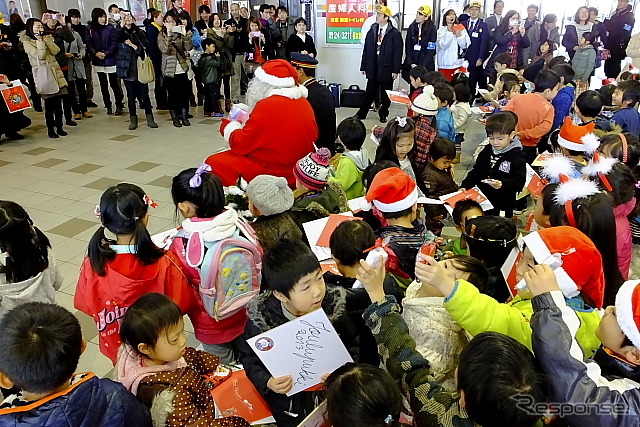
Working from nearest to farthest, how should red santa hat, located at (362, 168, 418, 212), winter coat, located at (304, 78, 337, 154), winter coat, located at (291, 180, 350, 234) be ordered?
red santa hat, located at (362, 168, 418, 212) < winter coat, located at (291, 180, 350, 234) < winter coat, located at (304, 78, 337, 154)

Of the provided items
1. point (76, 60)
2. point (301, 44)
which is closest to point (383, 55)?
point (301, 44)

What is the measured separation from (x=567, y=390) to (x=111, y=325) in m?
1.55

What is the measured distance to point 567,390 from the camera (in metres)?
1.12

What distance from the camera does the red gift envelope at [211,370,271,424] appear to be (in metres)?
1.59

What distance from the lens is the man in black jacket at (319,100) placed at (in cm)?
374

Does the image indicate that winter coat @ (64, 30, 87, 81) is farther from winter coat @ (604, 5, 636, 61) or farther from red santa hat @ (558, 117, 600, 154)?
winter coat @ (604, 5, 636, 61)

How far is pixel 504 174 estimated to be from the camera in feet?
10.9

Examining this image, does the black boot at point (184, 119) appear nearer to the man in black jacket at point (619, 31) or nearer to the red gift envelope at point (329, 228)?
the red gift envelope at point (329, 228)

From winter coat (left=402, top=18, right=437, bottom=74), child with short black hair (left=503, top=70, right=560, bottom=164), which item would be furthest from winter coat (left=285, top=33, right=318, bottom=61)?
child with short black hair (left=503, top=70, right=560, bottom=164)

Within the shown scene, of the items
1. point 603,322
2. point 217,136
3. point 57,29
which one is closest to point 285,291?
point 603,322

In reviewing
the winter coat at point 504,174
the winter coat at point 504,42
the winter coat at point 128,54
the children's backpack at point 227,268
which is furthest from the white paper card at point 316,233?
the winter coat at point 504,42

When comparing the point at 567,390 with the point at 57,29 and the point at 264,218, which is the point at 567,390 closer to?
the point at 264,218

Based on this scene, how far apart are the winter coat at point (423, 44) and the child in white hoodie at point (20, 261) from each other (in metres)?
6.80

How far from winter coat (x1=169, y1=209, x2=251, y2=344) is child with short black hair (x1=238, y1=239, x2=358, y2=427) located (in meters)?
0.41
